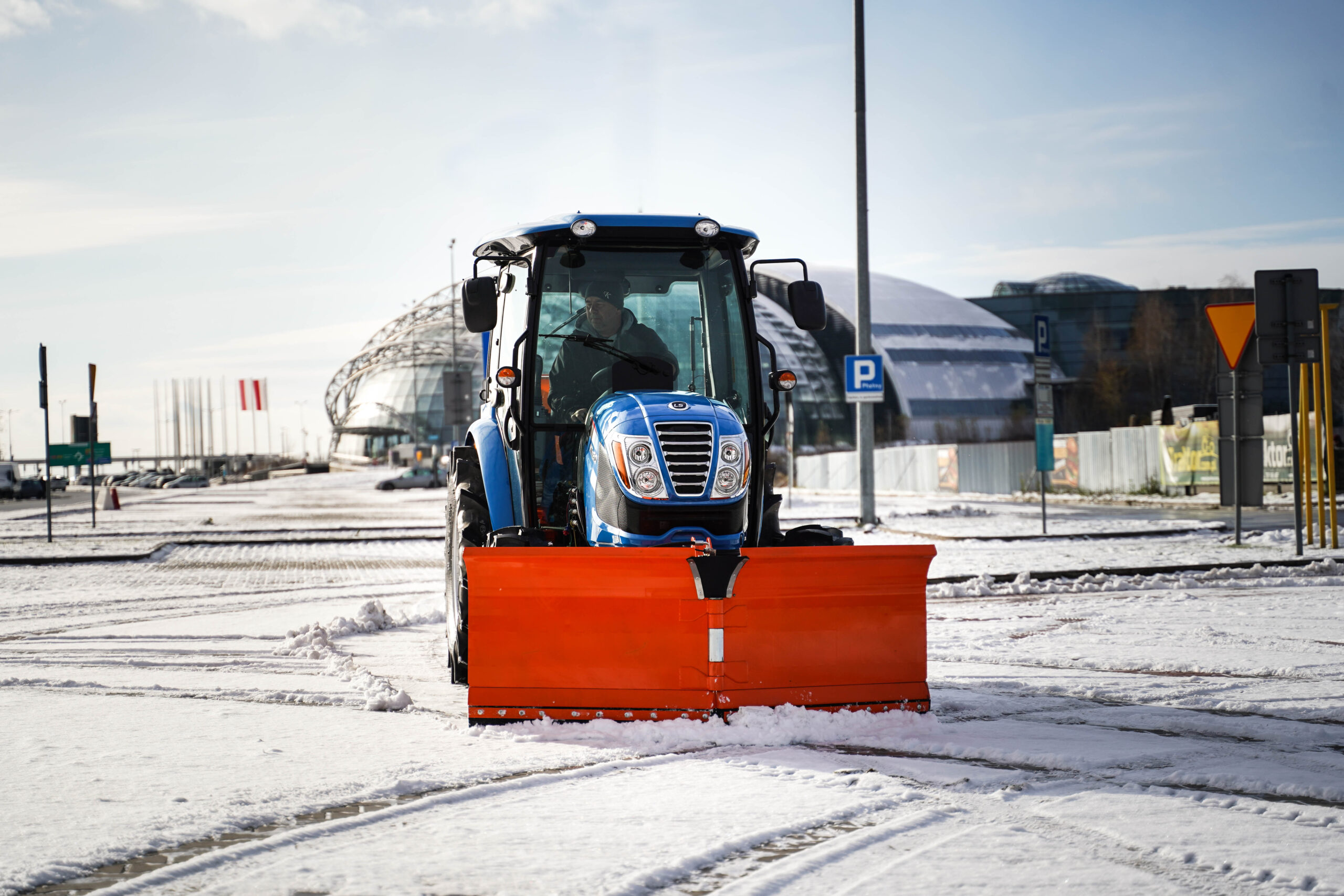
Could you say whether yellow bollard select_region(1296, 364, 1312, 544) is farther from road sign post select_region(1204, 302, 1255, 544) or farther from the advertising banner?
the advertising banner

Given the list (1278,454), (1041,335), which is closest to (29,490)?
(1278,454)

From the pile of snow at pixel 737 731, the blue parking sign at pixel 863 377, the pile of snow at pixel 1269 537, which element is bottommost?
the pile of snow at pixel 1269 537

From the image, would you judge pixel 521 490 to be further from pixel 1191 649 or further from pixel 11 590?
pixel 11 590

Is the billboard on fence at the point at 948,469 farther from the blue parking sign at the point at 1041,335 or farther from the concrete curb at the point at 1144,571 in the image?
the concrete curb at the point at 1144,571

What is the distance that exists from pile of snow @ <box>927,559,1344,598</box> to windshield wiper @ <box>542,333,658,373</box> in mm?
5635

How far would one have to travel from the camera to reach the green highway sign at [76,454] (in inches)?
3541

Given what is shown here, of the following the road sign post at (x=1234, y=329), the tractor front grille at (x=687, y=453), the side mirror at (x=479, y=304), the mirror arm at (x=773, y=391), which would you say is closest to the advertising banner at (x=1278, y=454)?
the road sign post at (x=1234, y=329)

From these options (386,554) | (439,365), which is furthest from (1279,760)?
(439,365)

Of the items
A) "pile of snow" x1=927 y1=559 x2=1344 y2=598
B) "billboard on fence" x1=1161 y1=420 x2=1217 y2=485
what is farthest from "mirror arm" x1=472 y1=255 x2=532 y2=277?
"billboard on fence" x1=1161 y1=420 x2=1217 y2=485

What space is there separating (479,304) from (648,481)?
61.9 inches

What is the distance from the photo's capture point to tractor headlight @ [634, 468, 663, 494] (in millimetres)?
5488

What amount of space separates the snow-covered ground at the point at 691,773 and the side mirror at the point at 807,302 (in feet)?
6.75

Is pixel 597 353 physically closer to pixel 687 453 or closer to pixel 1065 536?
pixel 687 453

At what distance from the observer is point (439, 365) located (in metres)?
119
